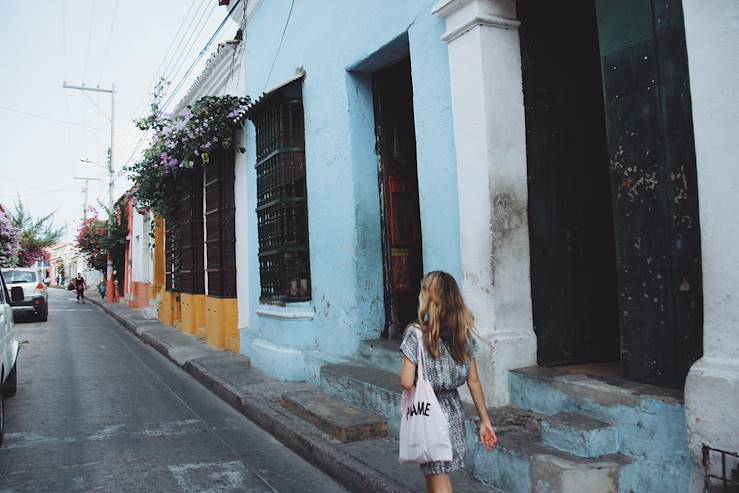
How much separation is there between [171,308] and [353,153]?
980 cm

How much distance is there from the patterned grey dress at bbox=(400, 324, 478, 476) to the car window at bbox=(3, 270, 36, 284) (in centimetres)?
1770

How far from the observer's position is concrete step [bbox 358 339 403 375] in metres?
5.36

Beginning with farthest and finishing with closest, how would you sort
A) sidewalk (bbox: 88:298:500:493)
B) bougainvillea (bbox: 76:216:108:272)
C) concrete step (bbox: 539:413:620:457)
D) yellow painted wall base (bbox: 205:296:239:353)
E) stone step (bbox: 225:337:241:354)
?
bougainvillea (bbox: 76:216:108:272) → yellow painted wall base (bbox: 205:296:239:353) → stone step (bbox: 225:337:241:354) → sidewalk (bbox: 88:298:500:493) → concrete step (bbox: 539:413:620:457)

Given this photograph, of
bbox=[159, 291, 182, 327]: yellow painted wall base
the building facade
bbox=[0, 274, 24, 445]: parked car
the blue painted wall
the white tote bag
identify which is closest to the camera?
the white tote bag

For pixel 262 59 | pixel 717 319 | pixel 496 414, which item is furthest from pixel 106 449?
pixel 262 59

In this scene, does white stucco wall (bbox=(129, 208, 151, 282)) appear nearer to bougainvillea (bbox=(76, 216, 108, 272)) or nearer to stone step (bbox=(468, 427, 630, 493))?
bougainvillea (bbox=(76, 216, 108, 272))

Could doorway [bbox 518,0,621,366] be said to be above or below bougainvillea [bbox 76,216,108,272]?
below

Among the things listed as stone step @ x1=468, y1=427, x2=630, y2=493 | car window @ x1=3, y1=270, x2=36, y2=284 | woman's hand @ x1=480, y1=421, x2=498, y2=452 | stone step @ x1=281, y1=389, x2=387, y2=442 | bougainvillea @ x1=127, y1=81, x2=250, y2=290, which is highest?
bougainvillea @ x1=127, y1=81, x2=250, y2=290

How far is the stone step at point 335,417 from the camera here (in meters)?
4.59

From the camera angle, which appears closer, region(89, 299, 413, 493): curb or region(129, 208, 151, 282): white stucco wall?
region(89, 299, 413, 493): curb

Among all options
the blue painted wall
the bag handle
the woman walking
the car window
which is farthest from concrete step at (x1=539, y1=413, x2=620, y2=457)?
the car window

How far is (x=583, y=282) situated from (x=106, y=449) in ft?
13.4

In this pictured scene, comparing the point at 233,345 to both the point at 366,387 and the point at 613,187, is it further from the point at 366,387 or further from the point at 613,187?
the point at 613,187

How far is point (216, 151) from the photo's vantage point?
1030cm
